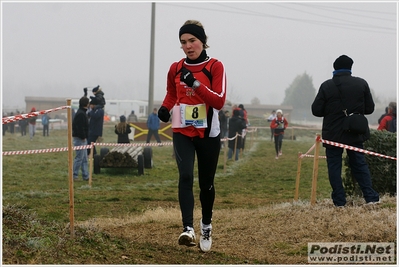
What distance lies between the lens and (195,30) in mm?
6191

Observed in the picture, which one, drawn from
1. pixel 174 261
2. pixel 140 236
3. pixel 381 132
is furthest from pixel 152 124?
pixel 174 261

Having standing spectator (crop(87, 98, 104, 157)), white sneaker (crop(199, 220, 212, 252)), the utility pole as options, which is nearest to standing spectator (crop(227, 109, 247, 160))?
the utility pole

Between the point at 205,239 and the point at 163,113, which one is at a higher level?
the point at 163,113

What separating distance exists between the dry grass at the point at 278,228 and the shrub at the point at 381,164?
2.24 ft

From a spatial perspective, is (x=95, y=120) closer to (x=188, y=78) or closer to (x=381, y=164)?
(x=381, y=164)

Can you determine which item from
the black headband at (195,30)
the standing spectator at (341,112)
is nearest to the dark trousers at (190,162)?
the black headband at (195,30)

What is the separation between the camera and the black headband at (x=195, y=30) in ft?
20.3

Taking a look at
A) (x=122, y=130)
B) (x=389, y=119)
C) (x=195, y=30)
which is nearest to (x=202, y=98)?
(x=195, y=30)

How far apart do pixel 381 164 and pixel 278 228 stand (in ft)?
9.28

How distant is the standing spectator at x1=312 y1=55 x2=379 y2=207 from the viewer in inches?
330

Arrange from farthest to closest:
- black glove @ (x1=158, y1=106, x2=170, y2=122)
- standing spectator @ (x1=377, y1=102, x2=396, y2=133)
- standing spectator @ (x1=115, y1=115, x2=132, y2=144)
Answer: standing spectator @ (x1=115, y1=115, x2=132, y2=144), standing spectator @ (x1=377, y1=102, x2=396, y2=133), black glove @ (x1=158, y1=106, x2=170, y2=122)

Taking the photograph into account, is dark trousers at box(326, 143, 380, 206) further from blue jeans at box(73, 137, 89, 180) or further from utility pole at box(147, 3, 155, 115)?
utility pole at box(147, 3, 155, 115)

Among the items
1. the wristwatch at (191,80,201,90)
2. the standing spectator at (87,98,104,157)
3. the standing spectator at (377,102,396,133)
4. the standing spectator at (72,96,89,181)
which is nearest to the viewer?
the wristwatch at (191,80,201,90)

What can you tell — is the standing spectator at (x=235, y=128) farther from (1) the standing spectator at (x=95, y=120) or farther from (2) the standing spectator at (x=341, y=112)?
(2) the standing spectator at (x=341, y=112)
